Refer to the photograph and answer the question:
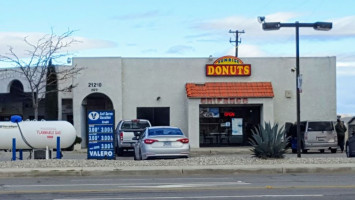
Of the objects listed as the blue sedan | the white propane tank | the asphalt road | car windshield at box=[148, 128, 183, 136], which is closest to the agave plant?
the blue sedan

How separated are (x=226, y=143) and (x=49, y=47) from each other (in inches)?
495

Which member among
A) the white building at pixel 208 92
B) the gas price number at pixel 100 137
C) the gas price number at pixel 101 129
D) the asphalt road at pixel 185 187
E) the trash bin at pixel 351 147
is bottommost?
the asphalt road at pixel 185 187

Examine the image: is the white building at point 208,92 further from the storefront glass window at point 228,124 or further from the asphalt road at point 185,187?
the asphalt road at point 185,187

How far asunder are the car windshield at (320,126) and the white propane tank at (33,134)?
1303cm

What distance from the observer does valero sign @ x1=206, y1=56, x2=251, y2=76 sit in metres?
37.3

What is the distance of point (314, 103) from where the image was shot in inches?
1490

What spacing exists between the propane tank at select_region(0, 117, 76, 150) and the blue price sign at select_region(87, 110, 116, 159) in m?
2.71

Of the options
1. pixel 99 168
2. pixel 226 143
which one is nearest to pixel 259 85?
pixel 226 143

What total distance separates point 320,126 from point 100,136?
1340cm

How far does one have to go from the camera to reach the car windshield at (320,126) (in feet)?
106

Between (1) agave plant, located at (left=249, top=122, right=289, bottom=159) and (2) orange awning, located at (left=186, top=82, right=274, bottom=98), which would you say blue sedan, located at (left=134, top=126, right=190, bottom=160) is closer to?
(1) agave plant, located at (left=249, top=122, right=289, bottom=159)

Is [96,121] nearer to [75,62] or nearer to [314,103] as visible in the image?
[75,62]

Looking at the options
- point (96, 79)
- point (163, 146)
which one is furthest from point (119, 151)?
point (96, 79)

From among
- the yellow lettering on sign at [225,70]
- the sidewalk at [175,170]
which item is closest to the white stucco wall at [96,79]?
the yellow lettering on sign at [225,70]
